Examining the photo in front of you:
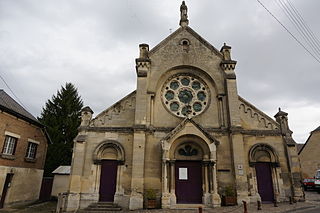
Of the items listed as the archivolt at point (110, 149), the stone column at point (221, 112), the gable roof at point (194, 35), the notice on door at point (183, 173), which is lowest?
the notice on door at point (183, 173)

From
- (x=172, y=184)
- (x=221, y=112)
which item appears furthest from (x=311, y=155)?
(x=172, y=184)

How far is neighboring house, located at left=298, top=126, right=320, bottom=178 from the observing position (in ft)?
98.1

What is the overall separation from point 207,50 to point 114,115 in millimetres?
9055

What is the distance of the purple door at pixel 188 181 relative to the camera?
13.4 meters

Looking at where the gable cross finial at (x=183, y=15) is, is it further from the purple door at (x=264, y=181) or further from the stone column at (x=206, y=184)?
the purple door at (x=264, y=181)

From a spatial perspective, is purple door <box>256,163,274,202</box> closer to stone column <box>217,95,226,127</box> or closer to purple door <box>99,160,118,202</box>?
stone column <box>217,95,226,127</box>

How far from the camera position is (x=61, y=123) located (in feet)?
90.9

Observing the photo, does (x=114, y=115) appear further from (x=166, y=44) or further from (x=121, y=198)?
(x=166, y=44)

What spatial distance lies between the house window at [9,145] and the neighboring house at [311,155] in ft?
120

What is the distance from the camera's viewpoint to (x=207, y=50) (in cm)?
1681

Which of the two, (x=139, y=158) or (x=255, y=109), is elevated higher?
(x=255, y=109)

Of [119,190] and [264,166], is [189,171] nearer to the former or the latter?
[119,190]

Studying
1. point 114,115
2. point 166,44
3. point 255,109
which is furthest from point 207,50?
point 114,115

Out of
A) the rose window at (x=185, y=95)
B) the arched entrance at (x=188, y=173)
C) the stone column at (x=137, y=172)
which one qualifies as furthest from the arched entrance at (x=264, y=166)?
the stone column at (x=137, y=172)
